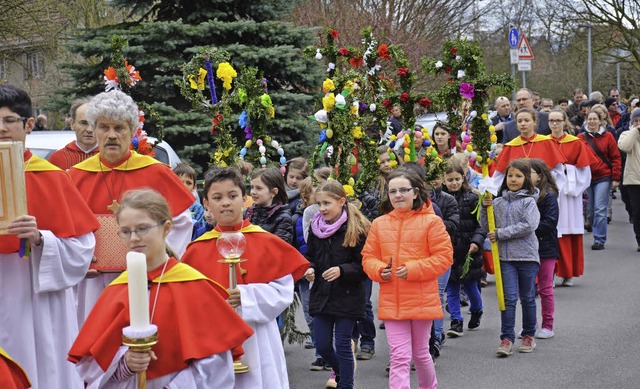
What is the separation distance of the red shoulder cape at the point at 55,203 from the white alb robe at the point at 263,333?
1.10 metres

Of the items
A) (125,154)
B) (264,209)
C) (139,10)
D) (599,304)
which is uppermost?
(139,10)

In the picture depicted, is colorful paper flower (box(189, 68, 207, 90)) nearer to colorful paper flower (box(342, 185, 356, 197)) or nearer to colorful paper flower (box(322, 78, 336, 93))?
colorful paper flower (box(322, 78, 336, 93))

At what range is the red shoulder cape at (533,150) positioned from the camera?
1127 centimetres

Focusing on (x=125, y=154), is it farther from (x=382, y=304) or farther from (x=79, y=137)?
(x=382, y=304)

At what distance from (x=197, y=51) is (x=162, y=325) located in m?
10.9

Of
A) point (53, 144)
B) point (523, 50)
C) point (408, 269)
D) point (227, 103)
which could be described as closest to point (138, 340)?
point (408, 269)

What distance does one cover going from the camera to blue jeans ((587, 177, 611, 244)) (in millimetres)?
15102

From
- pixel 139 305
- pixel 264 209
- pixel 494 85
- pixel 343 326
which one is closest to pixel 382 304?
pixel 343 326

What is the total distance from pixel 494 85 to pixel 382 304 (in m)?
2.93

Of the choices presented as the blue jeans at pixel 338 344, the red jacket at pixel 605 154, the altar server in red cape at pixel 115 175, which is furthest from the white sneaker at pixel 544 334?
the red jacket at pixel 605 154

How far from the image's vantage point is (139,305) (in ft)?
11.5

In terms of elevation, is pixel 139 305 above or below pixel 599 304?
above

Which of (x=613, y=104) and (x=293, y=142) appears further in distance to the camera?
(x=613, y=104)

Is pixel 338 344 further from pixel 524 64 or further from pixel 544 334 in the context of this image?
pixel 524 64
